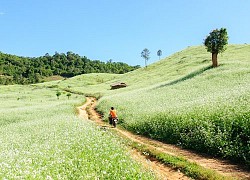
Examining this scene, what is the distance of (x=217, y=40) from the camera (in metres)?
60.4

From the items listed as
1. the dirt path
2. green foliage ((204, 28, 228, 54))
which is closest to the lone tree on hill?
green foliage ((204, 28, 228, 54))

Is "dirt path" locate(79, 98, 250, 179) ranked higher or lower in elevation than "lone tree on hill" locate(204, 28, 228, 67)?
lower

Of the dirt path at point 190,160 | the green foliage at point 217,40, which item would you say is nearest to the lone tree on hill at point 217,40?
the green foliage at point 217,40

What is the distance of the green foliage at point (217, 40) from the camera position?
197 feet

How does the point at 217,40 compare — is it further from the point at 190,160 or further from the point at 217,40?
the point at 190,160

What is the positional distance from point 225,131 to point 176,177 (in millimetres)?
5163

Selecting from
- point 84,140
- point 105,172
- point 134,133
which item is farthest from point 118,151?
point 134,133

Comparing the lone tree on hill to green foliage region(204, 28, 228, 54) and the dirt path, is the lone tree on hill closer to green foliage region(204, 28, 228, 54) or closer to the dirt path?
green foliage region(204, 28, 228, 54)

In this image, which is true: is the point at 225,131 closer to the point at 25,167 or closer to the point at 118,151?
the point at 118,151

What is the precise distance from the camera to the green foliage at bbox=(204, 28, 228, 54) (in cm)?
6000

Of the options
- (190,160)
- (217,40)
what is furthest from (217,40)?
(190,160)

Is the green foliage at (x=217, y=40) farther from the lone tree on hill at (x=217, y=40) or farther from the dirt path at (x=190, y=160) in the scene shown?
the dirt path at (x=190, y=160)

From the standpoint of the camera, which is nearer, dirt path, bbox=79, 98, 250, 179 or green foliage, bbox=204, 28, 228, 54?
dirt path, bbox=79, 98, 250, 179

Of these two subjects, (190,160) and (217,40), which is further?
(217,40)
